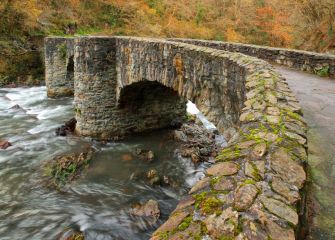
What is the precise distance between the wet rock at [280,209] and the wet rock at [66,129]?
1127 cm

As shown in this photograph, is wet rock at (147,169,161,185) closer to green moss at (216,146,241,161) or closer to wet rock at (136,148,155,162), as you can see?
wet rock at (136,148,155,162)

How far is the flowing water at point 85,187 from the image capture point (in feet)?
22.7

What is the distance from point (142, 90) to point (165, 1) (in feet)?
Answer: 80.2

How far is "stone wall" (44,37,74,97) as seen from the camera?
18062mm

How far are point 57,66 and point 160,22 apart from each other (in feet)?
52.2

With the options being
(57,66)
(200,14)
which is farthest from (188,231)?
(200,14)

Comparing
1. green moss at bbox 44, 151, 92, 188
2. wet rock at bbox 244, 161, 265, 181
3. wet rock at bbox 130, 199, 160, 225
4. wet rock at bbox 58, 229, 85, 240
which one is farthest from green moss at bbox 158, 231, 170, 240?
green moss at bbox 44, 151, 92, 188

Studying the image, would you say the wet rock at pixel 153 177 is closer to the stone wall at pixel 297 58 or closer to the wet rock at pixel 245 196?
the stone wall at pixel 297 58

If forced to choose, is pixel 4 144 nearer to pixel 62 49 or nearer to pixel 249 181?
pixel 62 49

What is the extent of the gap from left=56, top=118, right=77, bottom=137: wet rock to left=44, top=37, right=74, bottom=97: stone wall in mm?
6075

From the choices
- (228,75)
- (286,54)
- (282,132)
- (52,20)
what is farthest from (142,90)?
(52,20)

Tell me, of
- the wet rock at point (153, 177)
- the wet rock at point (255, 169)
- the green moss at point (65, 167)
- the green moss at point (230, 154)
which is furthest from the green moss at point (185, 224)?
the green moss at point (65, 167)

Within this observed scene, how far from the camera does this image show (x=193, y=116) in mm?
14320

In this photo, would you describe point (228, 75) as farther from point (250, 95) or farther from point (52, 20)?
point (52, 20)
